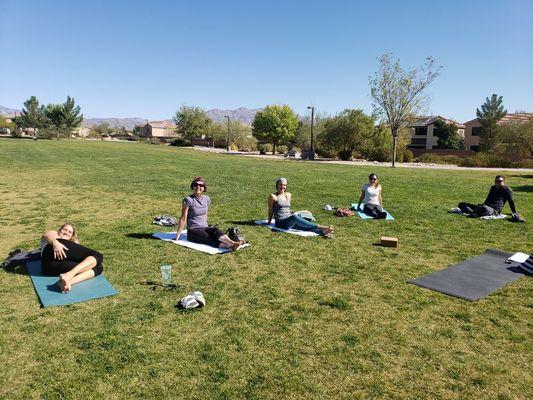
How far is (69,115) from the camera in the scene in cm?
10031

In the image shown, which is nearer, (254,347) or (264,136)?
(254,347)

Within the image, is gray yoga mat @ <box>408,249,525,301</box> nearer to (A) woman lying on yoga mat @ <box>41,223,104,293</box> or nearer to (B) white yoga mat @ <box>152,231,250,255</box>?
(B) white yoga mat @ <box>152,231,250,255</box>

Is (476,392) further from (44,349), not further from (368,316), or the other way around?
(44,349)

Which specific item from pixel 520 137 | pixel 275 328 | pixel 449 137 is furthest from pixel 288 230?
pixel 449 137

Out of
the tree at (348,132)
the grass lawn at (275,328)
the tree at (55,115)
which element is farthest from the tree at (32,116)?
the grass lawn at (275,328)

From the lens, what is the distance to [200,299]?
5668 mm

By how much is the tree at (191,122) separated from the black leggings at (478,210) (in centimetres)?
9185

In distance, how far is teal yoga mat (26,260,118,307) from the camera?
18.8ft

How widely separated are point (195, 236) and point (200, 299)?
10.5 feet

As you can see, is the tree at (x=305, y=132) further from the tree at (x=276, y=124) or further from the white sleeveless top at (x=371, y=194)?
the white sleeveless top at (x=371, y=194)

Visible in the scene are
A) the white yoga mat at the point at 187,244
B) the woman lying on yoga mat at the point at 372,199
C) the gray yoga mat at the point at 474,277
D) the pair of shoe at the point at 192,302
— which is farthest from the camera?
the woman lying on yoga mat at the point at 372,199

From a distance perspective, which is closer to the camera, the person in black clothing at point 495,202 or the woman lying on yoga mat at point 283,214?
the woman lying on yoga mat at point 283,214

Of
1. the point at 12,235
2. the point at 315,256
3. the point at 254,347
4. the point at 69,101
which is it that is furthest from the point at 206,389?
the point at 69,101

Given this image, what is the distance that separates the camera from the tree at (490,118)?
63.9 meters
